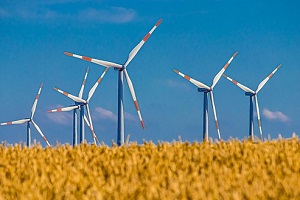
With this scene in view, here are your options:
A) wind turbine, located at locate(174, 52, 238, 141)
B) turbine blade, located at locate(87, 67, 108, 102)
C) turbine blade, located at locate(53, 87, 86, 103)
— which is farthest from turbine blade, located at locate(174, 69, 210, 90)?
turbine blade, located at locate(53, 87, 86, 103)

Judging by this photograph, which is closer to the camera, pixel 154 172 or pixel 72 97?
pixel 154 172

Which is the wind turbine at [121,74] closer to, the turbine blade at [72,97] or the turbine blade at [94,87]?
the turbine blade at [94,87]

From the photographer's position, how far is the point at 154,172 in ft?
36.0

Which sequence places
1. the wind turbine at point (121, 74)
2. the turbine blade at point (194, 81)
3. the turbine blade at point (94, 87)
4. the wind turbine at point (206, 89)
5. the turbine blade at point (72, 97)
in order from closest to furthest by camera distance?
1. the wind turbine at point (121, 74)
2. the wind turbine at point (206, 89)
3. the turbine blade at point (94, 87)
4. the turbine blade at point (194, 81)
5. the turbine blade at point (72, 97)

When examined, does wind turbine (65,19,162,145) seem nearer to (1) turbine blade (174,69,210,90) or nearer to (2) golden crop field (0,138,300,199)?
(1) turbine blade (174,69,210,90)

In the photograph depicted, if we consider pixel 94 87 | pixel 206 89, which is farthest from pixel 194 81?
pixel 94 87

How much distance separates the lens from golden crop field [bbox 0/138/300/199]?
8711 mm

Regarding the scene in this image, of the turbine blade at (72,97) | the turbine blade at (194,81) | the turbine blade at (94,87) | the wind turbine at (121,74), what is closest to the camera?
the wind turbine at (121,74)

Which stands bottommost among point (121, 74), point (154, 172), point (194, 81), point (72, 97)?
point (154, 172)

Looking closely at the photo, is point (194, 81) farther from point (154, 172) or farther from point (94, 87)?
point (154, 172)

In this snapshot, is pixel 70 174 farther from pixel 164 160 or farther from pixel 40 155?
pixel 40 155

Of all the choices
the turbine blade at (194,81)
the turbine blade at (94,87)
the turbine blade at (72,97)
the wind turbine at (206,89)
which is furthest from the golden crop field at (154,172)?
the turbine blade at (72,97)

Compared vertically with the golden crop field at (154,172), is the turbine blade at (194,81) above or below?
above

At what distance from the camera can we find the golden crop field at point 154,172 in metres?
8.71
